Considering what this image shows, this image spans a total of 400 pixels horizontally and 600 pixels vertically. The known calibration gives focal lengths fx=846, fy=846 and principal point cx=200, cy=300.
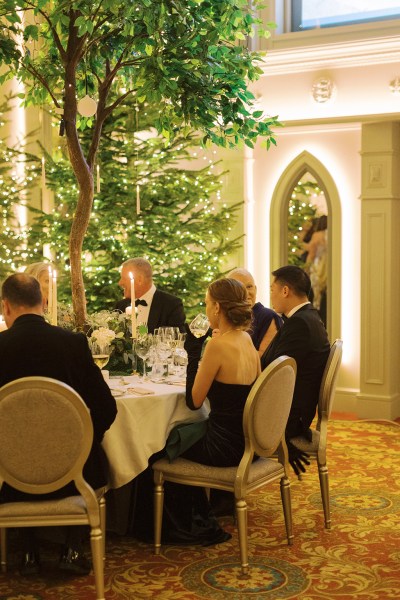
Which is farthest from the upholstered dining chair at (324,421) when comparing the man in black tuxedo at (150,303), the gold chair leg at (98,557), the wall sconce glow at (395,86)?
the wall sconce glow at (395,86)

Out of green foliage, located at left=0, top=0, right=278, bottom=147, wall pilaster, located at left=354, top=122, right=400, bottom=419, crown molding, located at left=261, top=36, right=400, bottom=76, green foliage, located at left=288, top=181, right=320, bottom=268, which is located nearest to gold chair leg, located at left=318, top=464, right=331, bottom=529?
green foliage, located at left=0, top=0, right=278, bottom=147

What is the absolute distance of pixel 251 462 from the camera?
416 cm

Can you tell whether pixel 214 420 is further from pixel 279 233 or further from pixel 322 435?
pixel 279 233

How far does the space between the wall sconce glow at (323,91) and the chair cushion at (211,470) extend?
469cm

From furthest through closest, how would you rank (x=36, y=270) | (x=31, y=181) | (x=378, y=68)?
(x=31, y=181) < (x=378, y=68) < (x=36, y=270)

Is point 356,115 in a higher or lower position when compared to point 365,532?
higher

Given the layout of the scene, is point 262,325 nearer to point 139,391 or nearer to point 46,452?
point 139,391

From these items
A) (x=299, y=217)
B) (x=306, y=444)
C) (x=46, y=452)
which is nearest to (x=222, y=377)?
(x=306, y=444)

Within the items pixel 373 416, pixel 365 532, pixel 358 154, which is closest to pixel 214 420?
pixel 365 532

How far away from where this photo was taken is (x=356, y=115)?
26.1 ft

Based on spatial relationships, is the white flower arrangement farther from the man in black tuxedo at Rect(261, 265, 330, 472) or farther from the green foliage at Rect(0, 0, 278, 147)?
the green foliage at Rect(0, 0, 278, 147)

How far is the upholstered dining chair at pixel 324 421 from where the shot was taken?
4734mm

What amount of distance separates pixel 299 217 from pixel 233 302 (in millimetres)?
4468

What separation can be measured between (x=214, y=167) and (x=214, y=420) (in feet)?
16.0
